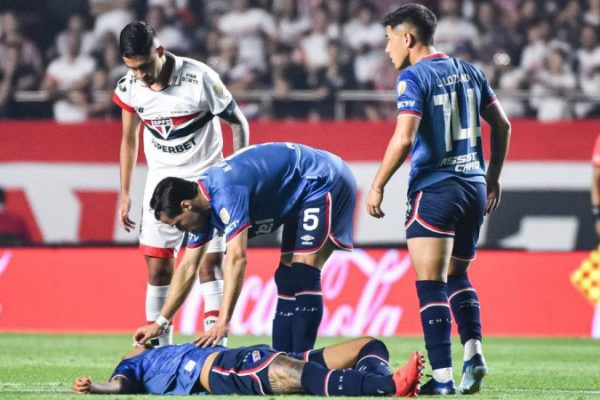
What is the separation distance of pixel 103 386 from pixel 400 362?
12.1 feet

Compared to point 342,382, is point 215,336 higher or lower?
higher

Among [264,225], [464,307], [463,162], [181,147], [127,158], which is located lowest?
[464,307]

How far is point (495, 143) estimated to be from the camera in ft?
25.8

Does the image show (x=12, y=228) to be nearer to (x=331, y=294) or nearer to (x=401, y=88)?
(x=331, y=294)

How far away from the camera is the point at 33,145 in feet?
47.8

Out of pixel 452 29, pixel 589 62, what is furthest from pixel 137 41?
pixel 589 62

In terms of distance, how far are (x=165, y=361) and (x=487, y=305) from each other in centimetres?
710

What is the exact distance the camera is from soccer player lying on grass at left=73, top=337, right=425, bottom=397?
655 cm

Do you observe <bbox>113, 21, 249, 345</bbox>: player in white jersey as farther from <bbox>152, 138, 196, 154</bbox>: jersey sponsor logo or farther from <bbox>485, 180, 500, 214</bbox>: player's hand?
<bbox>485, 180, 500, 214</bbox>: player's hand

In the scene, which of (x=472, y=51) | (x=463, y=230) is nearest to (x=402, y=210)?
(x=472, y=51)

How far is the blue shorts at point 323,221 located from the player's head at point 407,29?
95cm

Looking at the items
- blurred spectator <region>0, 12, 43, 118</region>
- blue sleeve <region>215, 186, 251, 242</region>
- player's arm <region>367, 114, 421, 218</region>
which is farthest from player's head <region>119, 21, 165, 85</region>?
blurred spectator <region>0, 12, 43, 118</region>

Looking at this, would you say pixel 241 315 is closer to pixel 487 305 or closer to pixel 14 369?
pixel 487 305

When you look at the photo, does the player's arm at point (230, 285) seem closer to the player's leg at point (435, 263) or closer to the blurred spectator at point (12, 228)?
the player's leg at point (435, 263)
